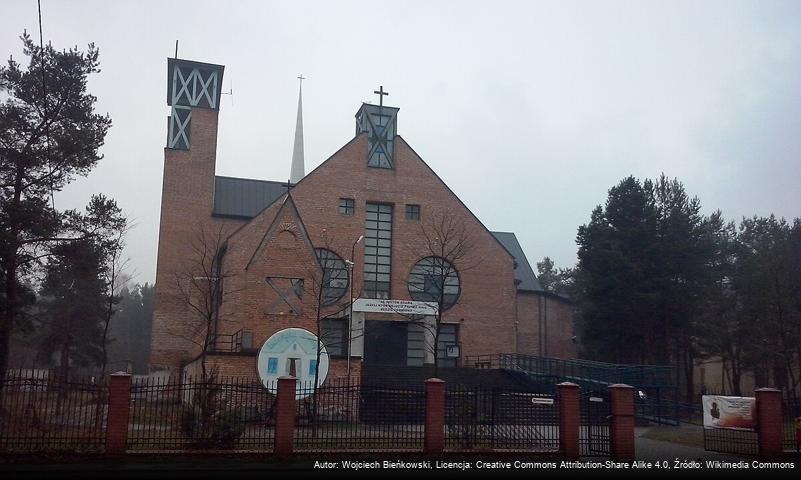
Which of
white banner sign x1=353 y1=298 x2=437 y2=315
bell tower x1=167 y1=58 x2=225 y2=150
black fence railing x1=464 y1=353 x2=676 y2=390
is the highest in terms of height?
bell tower x1=167 y1=58 x2=225 y2=150

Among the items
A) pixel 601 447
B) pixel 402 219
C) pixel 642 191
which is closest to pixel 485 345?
pixel 402 219

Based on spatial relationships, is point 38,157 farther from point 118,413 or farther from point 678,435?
point 678,435

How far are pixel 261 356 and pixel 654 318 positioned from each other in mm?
24550

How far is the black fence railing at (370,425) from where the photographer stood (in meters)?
17.4

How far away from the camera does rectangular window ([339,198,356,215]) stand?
4053 cm

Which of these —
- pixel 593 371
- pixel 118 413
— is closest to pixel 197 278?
pixel 593 371

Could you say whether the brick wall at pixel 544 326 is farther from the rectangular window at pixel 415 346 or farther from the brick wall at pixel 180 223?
the brick wall at pixel 180 223

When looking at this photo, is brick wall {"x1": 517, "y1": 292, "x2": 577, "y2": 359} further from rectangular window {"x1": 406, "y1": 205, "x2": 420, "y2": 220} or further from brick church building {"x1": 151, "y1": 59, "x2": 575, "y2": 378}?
rectangular window {"x1": 406, "y1": 205, "x2": 420, "y2": 220}

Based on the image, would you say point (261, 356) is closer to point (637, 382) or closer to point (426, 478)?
point (426, 478)

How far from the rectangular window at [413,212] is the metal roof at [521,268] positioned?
352 inches

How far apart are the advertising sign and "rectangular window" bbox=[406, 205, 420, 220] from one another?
954 inches

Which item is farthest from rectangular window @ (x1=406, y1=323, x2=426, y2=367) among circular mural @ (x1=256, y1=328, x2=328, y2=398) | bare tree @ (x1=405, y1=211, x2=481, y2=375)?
circular mural @ (x1=256, y1=328, x2=328, y2=398)

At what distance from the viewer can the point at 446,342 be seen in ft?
134

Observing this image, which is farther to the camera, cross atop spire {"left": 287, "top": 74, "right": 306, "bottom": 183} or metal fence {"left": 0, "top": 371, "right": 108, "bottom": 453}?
cross atop spire {"left": 287, "top": 74, "right": 306, "bottom": 183}
